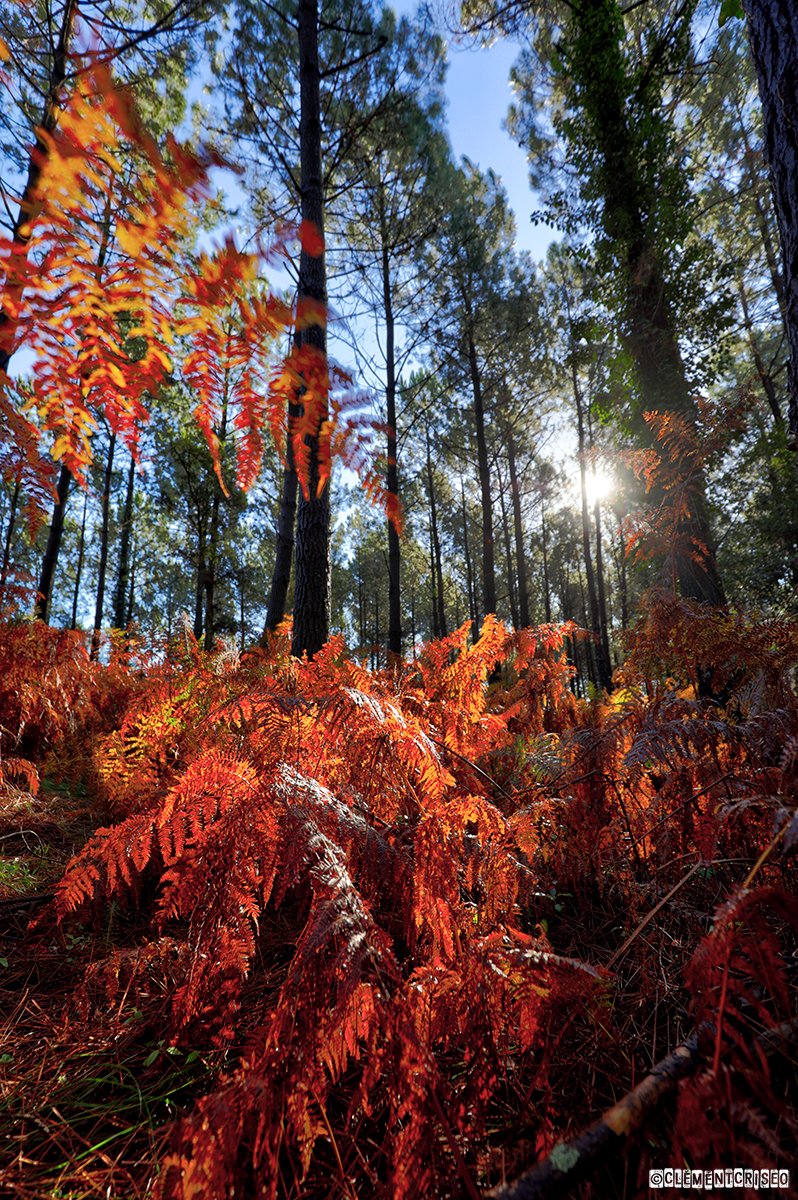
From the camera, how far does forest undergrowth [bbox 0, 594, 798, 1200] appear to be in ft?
2.75

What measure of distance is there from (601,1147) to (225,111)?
35.0 ft

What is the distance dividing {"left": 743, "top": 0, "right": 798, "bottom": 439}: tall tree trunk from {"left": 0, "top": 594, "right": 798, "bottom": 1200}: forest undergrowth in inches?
54.9

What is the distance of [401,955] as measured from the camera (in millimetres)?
1533

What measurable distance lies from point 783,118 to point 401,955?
314 cm

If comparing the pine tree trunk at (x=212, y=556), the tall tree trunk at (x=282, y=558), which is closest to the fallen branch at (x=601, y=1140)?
the tall tree trunk at (x=282, y=558)

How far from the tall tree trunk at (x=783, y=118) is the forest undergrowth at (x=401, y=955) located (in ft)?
4.57

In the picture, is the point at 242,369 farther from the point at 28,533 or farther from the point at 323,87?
the point at 323,87

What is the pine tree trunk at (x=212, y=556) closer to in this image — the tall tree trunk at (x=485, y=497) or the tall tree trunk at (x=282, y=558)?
the tall tree trunk at (x=282, y=558)

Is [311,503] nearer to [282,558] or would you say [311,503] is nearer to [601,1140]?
[282,558]

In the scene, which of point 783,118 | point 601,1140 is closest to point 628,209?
point 783,118

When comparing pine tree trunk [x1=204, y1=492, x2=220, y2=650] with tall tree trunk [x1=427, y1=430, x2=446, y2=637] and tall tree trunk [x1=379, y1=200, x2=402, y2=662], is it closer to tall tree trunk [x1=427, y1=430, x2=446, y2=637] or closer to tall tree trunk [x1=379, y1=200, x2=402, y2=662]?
tall tree trunk [x1=379, y1=200, x2=402, y2=662]

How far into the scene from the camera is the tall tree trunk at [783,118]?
1.70 m

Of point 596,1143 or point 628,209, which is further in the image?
point 628,209

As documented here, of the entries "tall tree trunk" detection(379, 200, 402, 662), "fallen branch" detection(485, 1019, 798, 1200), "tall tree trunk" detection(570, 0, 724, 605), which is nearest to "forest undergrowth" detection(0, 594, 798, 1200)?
"fallen branch" detection(485, 1019, 798, 1200)
